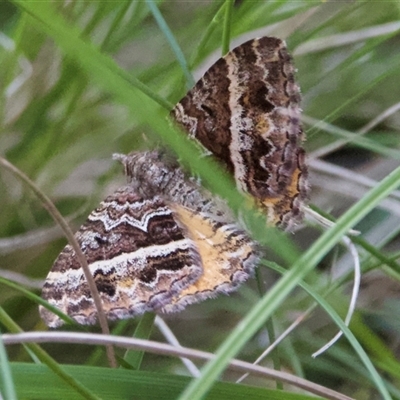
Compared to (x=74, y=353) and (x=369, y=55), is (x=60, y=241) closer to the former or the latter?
(x=74, y=353)

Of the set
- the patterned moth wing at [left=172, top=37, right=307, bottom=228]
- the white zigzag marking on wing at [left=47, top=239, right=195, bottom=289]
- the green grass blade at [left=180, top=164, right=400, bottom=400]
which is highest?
the patterned moth wing at [left=172, top=37, right=307, bottom=228]

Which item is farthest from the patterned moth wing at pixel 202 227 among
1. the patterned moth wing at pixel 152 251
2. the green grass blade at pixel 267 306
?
the green grass blade at pixel 267 306

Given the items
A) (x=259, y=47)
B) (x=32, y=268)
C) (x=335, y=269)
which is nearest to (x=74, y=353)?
(x=32, y=268)

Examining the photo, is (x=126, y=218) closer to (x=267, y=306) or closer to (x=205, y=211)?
(x=205, y=211)

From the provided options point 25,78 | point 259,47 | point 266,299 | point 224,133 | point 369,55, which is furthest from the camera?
point 369,55

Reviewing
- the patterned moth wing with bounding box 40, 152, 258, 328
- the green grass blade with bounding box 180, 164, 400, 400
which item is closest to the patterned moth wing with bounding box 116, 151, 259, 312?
the patterned moth wing with bounding box 40, 152, 258, 328

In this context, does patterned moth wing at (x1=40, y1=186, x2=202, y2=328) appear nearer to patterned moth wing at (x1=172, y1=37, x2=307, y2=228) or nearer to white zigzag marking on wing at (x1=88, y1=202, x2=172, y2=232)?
white zigzag marking on wing at (x1=88, y1=202, x2=172, y2=232)

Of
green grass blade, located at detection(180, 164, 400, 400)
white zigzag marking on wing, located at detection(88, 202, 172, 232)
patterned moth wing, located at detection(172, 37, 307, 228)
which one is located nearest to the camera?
green grass blade, located at detection(180, 164, 400, 400)
